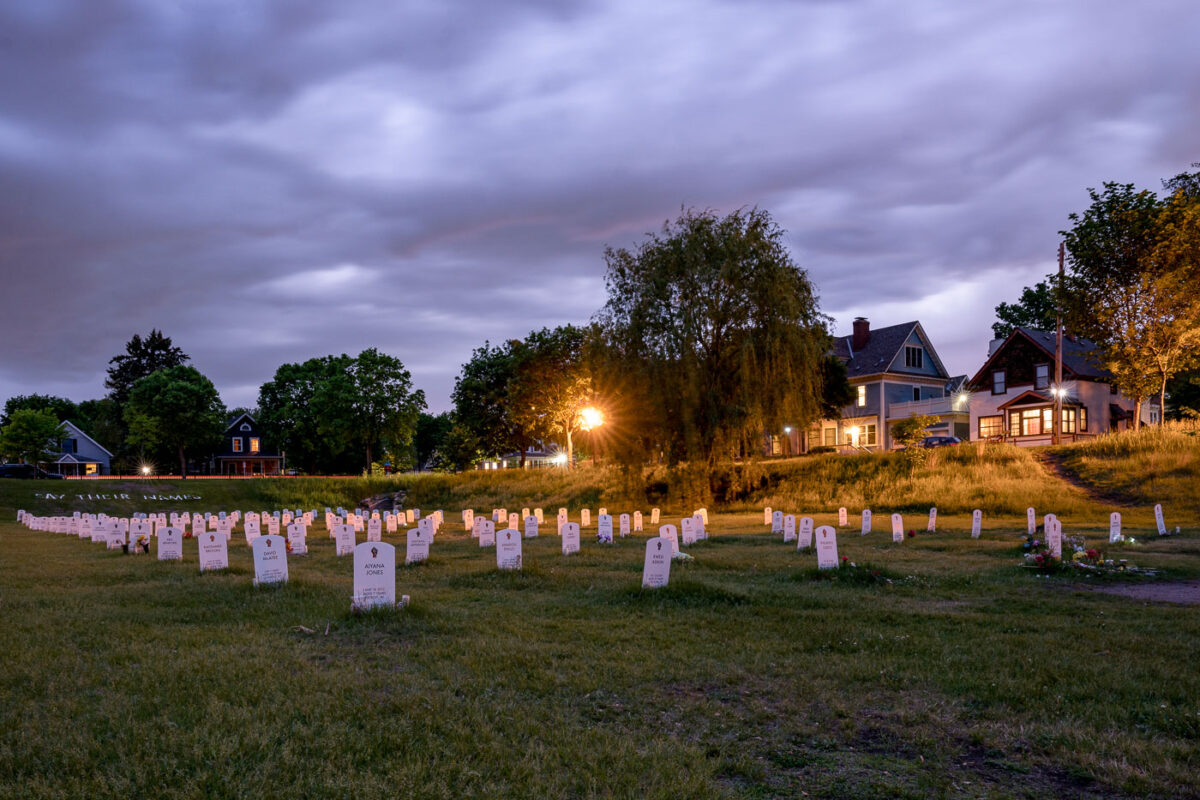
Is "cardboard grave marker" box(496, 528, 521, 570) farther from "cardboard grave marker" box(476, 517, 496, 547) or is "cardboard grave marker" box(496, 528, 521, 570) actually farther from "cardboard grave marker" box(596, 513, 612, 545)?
"cardboard grave marker" box(596, 513, 612, 545)

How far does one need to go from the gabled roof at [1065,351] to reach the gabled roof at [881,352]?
607cm

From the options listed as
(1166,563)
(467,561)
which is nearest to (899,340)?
(1166,563)

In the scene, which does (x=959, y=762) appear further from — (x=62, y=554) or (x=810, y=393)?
(x=810, y=393)

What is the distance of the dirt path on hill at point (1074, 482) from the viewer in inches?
1101

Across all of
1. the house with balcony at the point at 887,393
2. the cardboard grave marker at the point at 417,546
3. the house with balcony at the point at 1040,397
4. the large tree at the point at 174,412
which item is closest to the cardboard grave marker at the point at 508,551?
the cardboard grave marker at the point at 417,546

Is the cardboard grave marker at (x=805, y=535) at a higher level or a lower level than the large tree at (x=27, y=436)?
lower

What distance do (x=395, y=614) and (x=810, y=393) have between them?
23.9 meters

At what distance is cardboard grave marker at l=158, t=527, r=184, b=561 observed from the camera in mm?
17250

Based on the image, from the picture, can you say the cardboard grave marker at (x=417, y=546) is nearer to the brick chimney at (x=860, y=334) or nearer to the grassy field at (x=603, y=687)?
the grassy field at (x=603, y=687)

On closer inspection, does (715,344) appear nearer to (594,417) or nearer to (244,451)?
(594,417)

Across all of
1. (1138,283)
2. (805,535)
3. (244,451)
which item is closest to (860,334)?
(1138,283)

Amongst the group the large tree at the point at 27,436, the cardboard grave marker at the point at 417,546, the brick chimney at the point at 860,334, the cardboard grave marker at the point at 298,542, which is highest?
the brick chimney at the point at 860,334

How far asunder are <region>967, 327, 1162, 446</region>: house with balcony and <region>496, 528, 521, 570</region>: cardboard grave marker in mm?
38651

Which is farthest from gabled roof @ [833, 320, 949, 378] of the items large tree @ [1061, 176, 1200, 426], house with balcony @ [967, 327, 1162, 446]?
large tree @ [1061, 176, 1200, 426]
